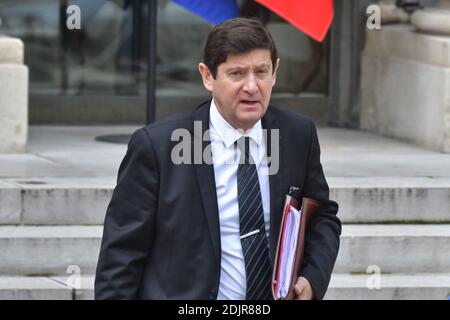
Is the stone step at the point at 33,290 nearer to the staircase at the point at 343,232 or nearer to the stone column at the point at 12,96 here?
the staircase at the point at 343,232

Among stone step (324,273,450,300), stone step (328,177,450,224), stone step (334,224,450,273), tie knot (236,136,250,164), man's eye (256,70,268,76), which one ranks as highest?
man's eye (256,70,268,76)

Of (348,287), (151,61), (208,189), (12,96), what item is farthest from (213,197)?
(151,61)

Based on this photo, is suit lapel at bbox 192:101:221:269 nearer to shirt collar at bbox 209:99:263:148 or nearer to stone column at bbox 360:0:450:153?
shirt collar at bbox 209:99:263:148

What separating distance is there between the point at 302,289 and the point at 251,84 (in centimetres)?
68

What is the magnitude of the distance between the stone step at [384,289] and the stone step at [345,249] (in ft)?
0.64

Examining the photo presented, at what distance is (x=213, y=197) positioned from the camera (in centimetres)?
396

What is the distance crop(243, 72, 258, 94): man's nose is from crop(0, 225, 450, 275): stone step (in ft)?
12.3

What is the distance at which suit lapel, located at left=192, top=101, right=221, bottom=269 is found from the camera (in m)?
3.91

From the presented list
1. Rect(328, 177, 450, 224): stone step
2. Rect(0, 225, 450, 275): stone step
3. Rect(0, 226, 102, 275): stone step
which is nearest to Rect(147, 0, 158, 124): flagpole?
Rect(328, 177, 450, 224): stone step

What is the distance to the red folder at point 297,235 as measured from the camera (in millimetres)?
3932

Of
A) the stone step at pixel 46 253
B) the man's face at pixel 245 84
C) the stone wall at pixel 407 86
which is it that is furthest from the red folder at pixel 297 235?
the stone wall at pixel 407 86

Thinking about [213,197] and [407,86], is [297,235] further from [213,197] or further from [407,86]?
[407,86]
